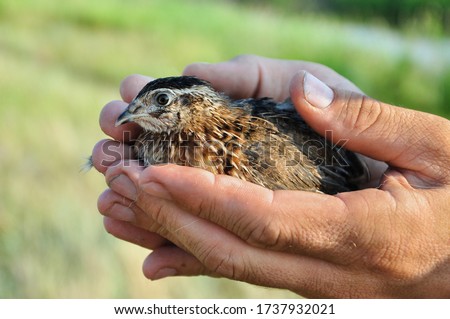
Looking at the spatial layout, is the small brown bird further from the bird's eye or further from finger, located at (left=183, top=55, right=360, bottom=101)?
finger, located at (left=183, top=55, right=360, bottom=101)

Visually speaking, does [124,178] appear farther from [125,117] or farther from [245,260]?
[245,260]

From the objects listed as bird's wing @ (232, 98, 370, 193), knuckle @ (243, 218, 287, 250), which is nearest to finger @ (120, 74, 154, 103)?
bird's wing @ (232, 98, 370, 193)

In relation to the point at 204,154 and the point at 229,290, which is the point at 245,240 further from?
the point at 229,290

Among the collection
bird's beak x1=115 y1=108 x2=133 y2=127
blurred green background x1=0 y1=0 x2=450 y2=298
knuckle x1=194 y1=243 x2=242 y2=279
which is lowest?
blurred green background x1=0 y1=0 x2=450 y2=298

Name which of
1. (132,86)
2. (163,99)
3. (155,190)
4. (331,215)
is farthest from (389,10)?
(155,190)

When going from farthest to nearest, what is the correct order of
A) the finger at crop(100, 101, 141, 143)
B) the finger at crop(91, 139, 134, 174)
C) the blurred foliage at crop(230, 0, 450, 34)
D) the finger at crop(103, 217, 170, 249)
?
the blurred foliage at crop(230, 0, 450, 34), the finger at crop(103, 217, 170, 249), the finger at crop(100, 101, 141, 143), the finger at crop(91, 139, 134, 174)

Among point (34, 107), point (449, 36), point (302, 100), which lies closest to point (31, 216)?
point (34, 107)

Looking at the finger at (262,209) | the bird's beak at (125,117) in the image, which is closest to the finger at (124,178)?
the finger at (262,209)
